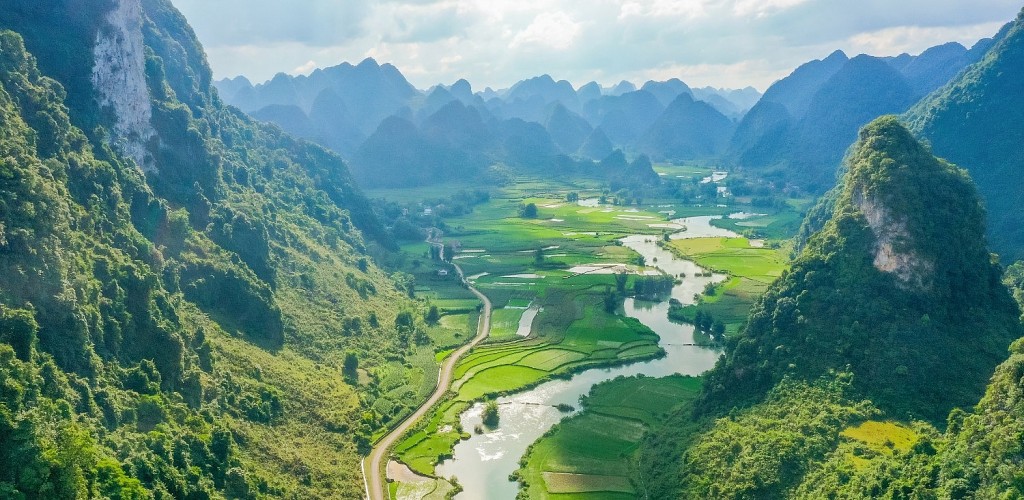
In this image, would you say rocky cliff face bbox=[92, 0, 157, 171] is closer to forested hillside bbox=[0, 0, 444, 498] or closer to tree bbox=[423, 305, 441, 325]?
forested hillside bbox=[0, 0, 444, 498]

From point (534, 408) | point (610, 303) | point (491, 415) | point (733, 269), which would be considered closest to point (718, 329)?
point (610, 303)

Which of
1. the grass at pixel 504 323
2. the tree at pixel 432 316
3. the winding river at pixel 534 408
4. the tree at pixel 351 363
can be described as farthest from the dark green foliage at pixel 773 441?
the tree at pixel 432 316

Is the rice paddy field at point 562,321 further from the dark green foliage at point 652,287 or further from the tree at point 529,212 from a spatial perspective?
the dark green foliage at point 652,287

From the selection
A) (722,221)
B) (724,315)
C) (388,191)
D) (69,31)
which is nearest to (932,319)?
(724,315)

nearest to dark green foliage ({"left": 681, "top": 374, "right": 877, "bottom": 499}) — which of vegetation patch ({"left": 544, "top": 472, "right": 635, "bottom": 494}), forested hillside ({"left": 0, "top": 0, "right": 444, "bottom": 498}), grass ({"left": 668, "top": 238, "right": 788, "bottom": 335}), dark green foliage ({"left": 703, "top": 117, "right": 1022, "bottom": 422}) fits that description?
dark green foliage ({"left": 703, "top": 117, "right": 1022, "bottom": 422})

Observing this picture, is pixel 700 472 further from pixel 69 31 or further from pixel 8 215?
pixel 69 31

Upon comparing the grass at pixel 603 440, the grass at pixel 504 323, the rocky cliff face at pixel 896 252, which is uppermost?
the rocky cliff face at pixel 896 252
